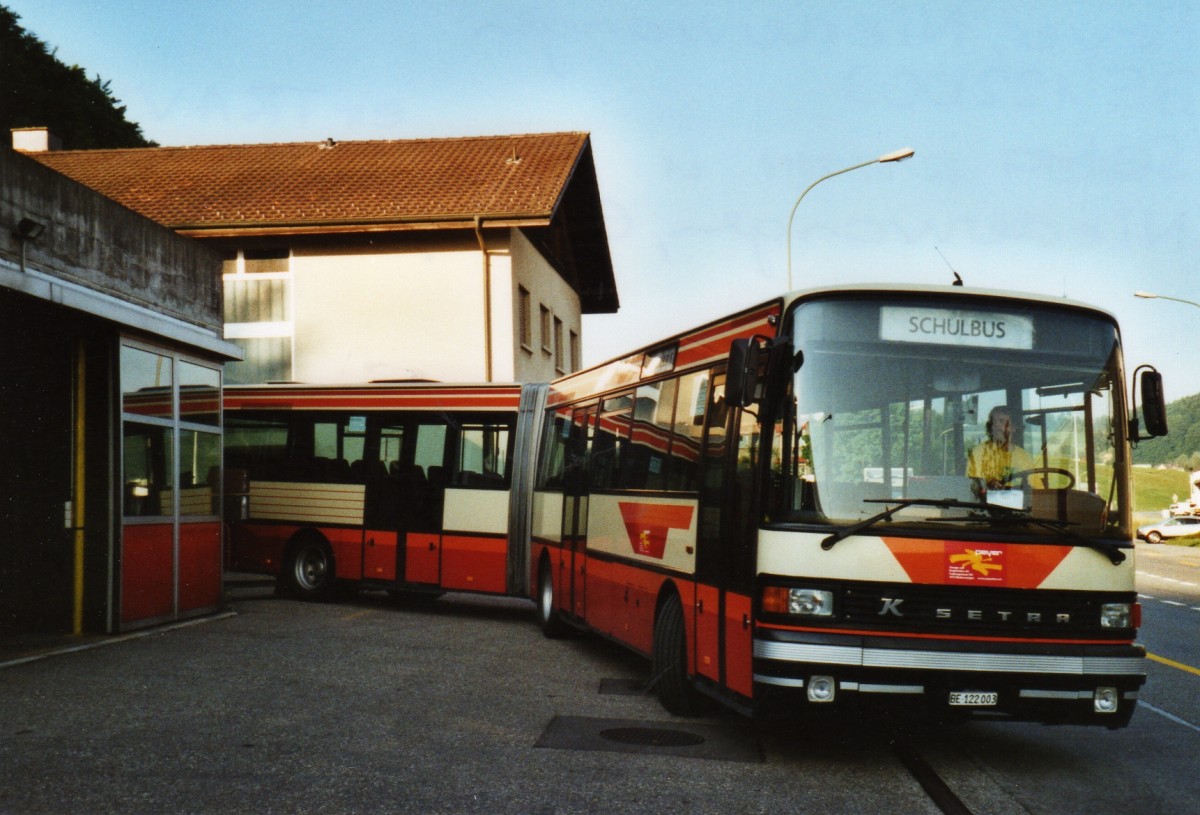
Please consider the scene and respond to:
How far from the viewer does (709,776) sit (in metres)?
7.11

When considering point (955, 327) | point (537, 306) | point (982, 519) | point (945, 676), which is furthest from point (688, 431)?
point (537, 306)

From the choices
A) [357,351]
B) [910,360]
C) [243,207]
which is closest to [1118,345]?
[910,360]

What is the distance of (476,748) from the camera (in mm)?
7664

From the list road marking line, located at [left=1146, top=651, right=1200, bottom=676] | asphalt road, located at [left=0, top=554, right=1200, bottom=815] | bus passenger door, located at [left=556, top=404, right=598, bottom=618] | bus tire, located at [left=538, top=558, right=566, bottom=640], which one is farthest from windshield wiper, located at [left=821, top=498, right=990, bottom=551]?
bus tire, located at [left=538, top=558, right=566, bottom=640]

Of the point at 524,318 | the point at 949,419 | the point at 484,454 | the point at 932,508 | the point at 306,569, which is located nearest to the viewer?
the point at 932,508

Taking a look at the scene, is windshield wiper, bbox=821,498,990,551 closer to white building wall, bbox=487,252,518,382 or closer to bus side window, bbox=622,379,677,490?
bus side window, bbox=622,379,677,490

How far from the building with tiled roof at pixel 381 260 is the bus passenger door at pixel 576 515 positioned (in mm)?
12455

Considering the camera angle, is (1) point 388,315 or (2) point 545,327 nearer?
(1) point 388,315

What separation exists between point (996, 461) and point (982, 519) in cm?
36

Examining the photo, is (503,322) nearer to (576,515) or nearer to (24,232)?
(576,515)

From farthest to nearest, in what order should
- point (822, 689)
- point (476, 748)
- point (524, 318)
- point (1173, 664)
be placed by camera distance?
1. point (524, 318)
2. point (1173, 664)
3. point (476, 748)
4. point (822, 689)

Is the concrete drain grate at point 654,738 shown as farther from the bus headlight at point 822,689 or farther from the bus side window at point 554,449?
the bus side window at point 554,449

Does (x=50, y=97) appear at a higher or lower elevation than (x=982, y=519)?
higher

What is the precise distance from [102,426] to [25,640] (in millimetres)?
2141
